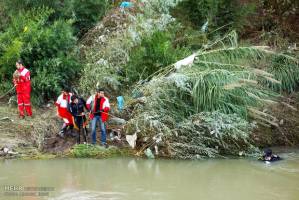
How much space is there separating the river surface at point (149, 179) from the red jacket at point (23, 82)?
7.07 ft

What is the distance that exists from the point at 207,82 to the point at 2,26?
6.77m

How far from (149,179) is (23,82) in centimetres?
443

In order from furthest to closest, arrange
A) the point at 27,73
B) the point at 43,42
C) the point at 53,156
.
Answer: the point at 43,42 < the point at 27,73 < the point at 53,156

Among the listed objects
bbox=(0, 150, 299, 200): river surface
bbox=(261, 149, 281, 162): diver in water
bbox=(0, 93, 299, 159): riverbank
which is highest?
bbox=(0, 93, 299, 159): riverbank

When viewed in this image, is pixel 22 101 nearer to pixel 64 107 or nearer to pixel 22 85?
pixel 22 85

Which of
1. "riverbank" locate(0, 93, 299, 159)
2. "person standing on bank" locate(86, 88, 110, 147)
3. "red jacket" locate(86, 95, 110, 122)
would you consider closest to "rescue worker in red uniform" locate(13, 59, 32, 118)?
"riverbank" locate(0, 93, 299, 159)

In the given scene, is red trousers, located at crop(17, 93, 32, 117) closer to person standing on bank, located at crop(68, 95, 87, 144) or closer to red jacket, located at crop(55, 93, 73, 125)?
red jacket, located at crop(55, 93, 73, 125)

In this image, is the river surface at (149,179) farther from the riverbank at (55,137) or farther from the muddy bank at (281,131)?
the muddy bank at (281,131)

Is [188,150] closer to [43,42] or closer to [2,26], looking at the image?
[43,42]

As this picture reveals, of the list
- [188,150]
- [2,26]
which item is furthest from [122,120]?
[2,26]

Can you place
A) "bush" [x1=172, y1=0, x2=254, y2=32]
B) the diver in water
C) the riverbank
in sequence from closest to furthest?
the diver in water → the riverbank → "bush" [x1=172, y1=0, x2=254, y2=32]

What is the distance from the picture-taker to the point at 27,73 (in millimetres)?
13750

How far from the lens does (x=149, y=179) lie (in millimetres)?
11320

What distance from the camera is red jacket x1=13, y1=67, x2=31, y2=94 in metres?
13.7
